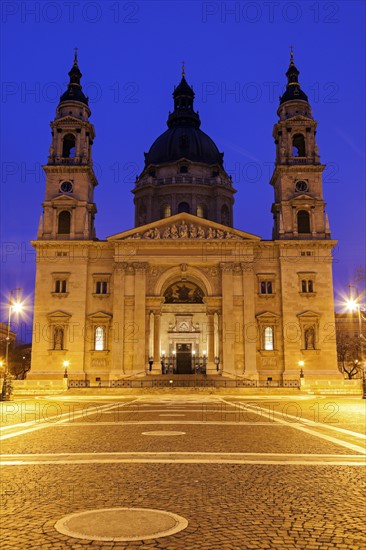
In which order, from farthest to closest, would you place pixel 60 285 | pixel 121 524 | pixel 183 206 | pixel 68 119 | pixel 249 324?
pixel 183 206, pixel 68 119, pixel 60 285, pixel 249 324, pixel 121 524

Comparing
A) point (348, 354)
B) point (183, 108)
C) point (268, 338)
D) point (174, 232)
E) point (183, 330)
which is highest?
point (183, 108)

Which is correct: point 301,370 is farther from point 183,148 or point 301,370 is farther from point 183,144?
point 183,144

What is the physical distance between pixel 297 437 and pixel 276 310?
46918 mm

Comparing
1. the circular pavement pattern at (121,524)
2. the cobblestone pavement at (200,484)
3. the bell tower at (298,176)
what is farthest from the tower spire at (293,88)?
the circular pavement pattern at (121,524)

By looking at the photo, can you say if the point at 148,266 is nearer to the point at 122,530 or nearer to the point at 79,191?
the point at 79,191

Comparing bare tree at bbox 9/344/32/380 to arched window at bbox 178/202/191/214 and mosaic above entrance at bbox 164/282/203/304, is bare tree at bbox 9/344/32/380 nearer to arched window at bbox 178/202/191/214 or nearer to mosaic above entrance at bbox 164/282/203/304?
mosaic above entrance at bbox 164/282/203/304

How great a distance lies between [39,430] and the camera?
1705 cm

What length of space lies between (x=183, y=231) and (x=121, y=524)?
56463 millimetres

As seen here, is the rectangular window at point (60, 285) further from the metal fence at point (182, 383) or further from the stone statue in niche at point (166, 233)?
the stone statue in niche at point (166, 233)

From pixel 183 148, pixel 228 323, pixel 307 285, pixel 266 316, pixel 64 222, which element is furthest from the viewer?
pixel 183 148

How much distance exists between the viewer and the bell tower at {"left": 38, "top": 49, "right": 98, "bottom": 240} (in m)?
63.4

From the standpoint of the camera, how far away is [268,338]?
61.1 meters

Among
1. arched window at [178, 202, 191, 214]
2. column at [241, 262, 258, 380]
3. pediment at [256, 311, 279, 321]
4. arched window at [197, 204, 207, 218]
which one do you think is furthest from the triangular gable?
pediment at [256, 311, 279, 321]

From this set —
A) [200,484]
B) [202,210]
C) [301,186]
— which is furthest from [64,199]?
[200,484]
